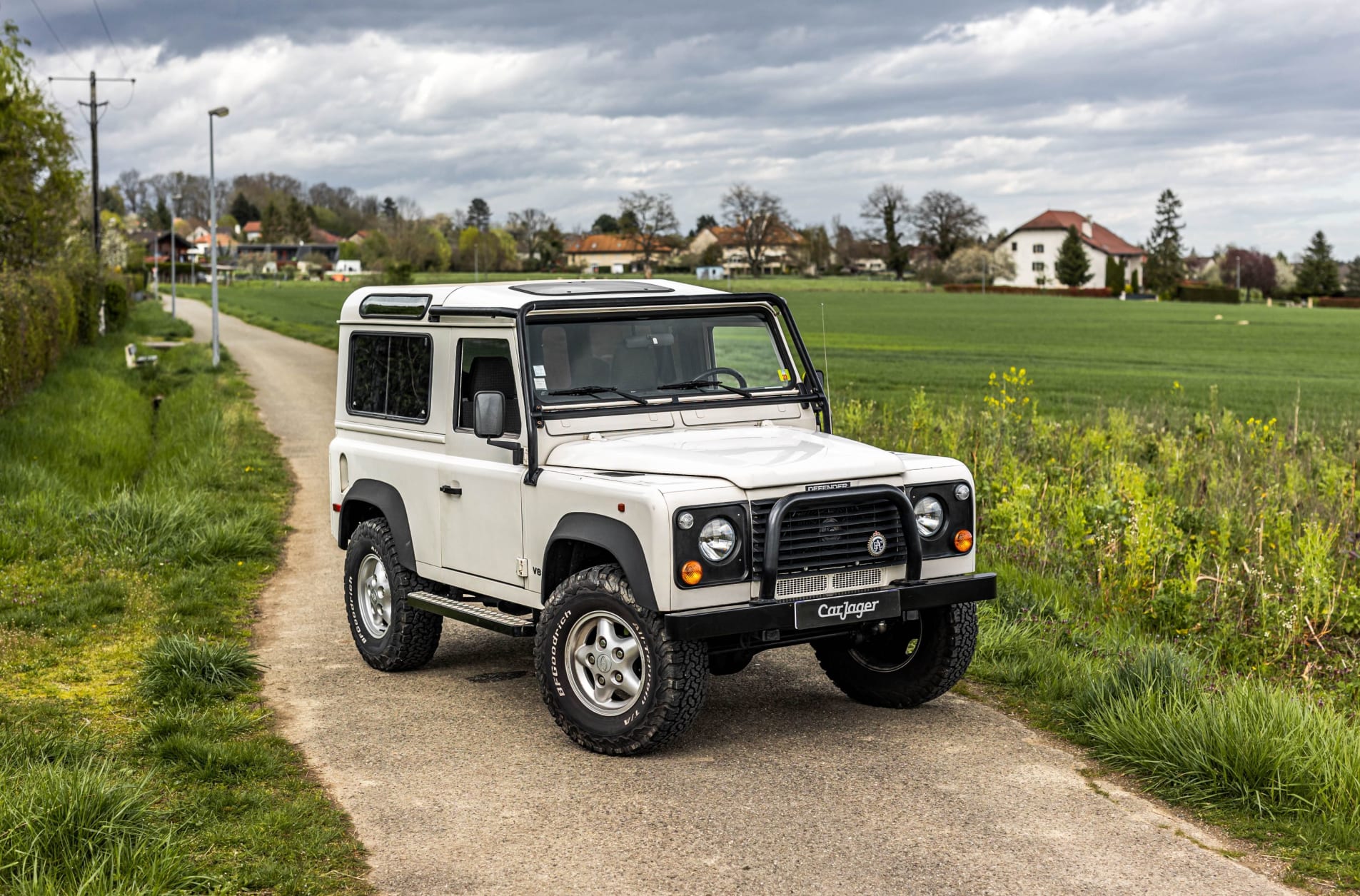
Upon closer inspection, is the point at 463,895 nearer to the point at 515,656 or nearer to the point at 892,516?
the point at 892,516

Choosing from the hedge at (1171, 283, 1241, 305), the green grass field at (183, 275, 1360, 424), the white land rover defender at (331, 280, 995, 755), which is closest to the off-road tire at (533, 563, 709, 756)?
the white land rover defender at (331, 280, 995, 755)

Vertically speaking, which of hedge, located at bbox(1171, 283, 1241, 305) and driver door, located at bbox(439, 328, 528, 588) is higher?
hedge, located at bbox(1171, 283, 1241, 305)

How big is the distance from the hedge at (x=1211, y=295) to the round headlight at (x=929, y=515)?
11979 cm

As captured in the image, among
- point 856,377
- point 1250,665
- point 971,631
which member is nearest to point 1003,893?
point 971,631

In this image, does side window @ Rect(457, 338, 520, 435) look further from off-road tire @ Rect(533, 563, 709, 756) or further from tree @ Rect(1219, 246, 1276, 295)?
tree @ Rect(1219, 246, 1276, 295)

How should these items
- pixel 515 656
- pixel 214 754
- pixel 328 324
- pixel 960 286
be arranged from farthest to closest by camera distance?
pixel 960 286
pixel 328 324
pixel 515 656
pixel 214 754

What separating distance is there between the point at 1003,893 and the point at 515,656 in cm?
420

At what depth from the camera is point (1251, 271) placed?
6009 inches

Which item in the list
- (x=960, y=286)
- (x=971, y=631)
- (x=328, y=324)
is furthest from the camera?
(x=960, y=286)

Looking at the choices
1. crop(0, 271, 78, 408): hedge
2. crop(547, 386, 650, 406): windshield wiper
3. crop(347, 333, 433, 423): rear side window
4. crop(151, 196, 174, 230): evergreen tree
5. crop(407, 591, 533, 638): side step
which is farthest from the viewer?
crop(151, 196, 174, 230): evergreen tree

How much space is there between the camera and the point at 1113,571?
9.50m

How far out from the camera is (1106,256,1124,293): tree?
133750 millimetres

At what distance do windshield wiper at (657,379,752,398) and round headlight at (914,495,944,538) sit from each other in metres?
1.27

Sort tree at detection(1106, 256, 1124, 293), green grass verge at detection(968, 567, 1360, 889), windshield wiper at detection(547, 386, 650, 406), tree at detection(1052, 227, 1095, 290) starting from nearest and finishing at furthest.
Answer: green grass verge at detection(968, 567, 1360, 889) < windshield wiper at detection(547, 386, 650, 406) < tree at detection(1106, 256, 1124, 293) < tree at detection(1052, 227, 1095, 290)
